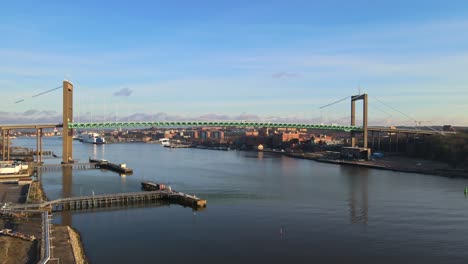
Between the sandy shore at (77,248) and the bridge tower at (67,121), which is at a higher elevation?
the bridge tower at (67,121)

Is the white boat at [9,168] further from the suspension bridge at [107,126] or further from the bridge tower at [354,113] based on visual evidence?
the bridge tower at [354,113]

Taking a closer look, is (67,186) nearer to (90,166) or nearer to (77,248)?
(90,166)

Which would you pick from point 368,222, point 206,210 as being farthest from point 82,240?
point 368,222

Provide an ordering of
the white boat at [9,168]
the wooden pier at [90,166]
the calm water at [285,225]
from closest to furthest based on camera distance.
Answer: the calm water at [285,225] → the white boat at [9,168] → the wooden pier at [90,166]

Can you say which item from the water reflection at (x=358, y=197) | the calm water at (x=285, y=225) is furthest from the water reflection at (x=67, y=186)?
the water reflection at (x=358, y=197)

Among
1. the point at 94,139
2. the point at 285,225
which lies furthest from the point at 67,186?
the point at 94,139

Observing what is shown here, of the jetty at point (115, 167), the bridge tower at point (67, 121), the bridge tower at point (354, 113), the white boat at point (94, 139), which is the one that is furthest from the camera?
the white boat at point (94, 139)

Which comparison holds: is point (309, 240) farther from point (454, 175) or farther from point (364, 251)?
point (454, 175)
